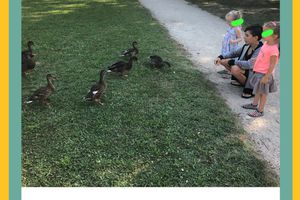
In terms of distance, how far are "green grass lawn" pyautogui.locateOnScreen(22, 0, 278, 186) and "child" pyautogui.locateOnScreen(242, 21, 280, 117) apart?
0.45 meters

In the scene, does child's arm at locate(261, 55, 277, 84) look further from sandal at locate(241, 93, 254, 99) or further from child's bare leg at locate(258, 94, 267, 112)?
sandal at locate(241, 93, 254, 99)

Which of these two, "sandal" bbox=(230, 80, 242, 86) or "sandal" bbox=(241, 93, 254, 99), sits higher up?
"sandal" bbox=(230, 80, 242, 86)

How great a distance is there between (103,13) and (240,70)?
8.45 m

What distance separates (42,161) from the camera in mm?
4617

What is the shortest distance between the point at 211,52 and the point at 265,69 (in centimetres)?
346

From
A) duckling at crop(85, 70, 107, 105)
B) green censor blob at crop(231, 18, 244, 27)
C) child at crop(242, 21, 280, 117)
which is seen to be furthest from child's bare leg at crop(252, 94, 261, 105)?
duckling at crop(85, 70, 107, 105)

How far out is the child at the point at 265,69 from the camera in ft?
17.9

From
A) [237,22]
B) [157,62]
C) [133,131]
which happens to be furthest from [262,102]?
[157,62]

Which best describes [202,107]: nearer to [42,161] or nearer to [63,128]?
[63,128]

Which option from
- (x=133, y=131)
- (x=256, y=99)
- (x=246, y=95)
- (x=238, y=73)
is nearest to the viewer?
(x=133, y=131)

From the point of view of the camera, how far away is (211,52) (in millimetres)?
9156

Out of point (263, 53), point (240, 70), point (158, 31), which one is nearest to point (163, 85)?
point (240, 70)

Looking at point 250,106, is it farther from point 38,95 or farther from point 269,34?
point 38,95

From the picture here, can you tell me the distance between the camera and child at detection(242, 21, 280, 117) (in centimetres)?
545
